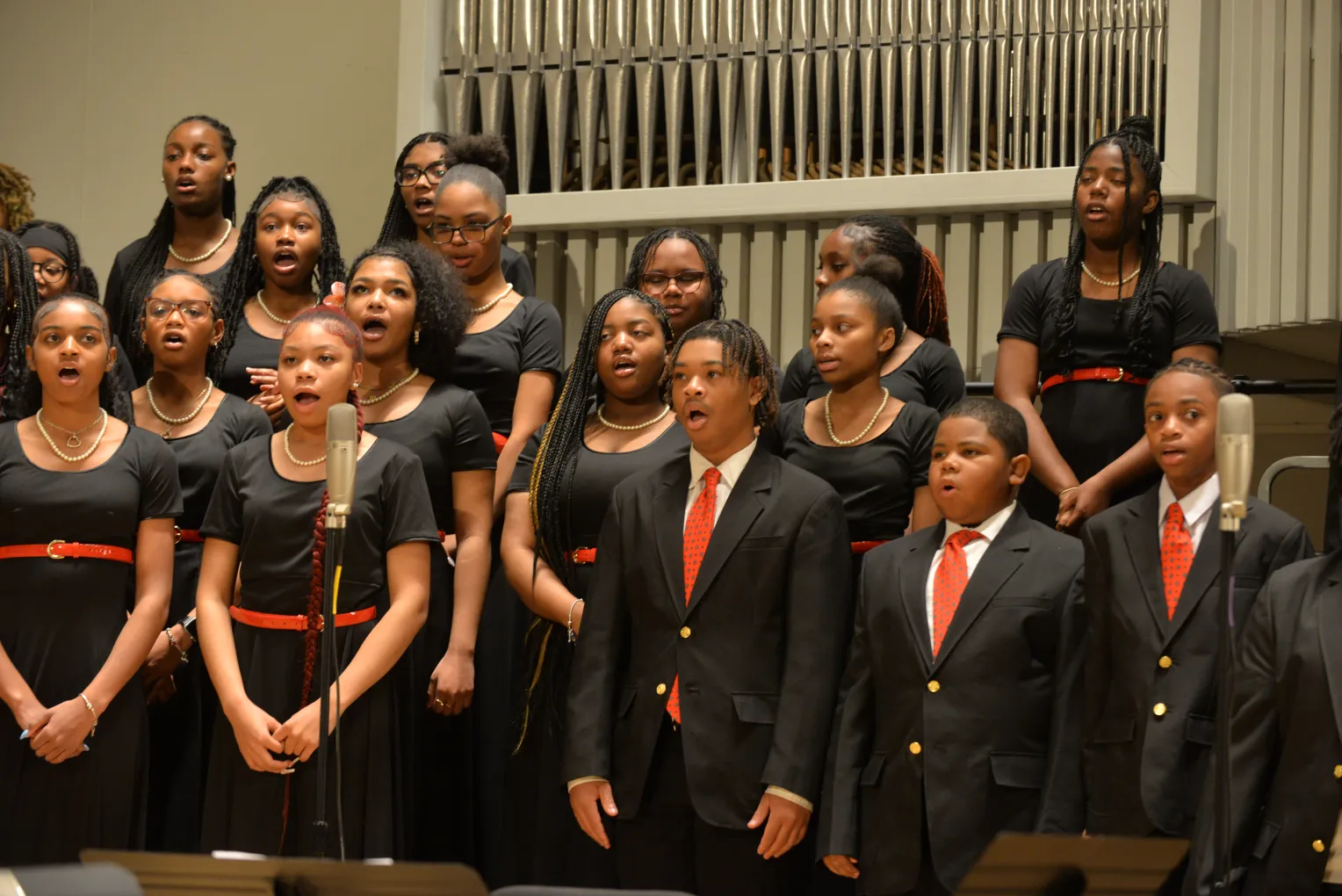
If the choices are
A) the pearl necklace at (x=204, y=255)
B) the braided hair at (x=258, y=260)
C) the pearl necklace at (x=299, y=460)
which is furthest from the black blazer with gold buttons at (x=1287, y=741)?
the pearl necklace at (x=204, y=255)

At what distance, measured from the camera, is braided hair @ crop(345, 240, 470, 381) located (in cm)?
392

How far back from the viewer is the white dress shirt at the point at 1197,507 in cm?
312

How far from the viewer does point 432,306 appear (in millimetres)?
3938

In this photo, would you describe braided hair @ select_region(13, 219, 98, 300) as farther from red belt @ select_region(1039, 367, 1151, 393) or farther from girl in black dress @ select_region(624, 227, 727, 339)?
red belt @ select_region(1039, 367, 1151, 393)

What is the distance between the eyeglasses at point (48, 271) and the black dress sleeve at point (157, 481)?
769 mm

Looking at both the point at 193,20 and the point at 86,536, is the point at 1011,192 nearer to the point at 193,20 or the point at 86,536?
the point at 86,536

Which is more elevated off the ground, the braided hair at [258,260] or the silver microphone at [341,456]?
the braided hair at [258,260]

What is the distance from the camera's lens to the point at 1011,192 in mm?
4953

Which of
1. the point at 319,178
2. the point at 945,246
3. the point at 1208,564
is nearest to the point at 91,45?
the point at 319,178

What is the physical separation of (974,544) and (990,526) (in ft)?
0.14

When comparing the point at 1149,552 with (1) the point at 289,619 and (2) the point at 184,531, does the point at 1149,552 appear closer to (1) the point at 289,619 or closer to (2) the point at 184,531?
(1) the point at 289,619

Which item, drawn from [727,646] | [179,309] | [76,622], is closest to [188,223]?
[179,309]

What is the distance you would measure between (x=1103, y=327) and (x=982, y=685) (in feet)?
4.02

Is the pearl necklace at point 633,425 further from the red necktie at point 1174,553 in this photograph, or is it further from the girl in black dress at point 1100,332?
the red necktie at point 1174,553
